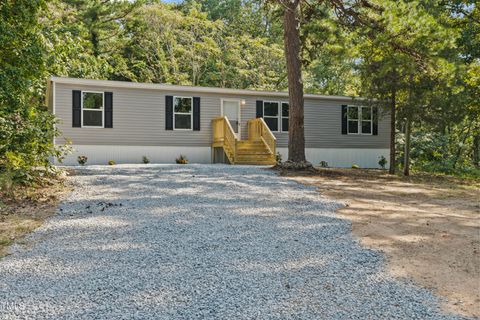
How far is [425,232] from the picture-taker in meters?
5.07

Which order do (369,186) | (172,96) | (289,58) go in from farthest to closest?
(172,96)
(289,58)
(369,186)

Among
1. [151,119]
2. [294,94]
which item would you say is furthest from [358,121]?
[151,119]

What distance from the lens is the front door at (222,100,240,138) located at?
15.9m

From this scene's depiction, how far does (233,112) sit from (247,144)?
73.6 inches

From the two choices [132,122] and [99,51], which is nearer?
[132,122]

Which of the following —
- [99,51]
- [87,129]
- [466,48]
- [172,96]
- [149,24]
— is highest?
[149,24]

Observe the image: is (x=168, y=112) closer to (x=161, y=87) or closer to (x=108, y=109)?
(x=161, y=87)

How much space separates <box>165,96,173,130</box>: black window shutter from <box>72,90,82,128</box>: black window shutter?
286 cm

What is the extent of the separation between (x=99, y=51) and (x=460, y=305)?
77.6 ft

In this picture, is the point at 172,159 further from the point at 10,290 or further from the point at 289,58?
the point at 10,290

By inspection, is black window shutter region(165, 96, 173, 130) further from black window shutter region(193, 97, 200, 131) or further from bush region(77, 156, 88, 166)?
bush region(77, 156, 88, 166)

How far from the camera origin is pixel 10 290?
127 inches

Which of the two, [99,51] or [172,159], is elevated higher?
[99,51]

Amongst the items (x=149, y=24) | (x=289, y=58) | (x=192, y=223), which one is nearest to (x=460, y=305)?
(x=192, y=223)
